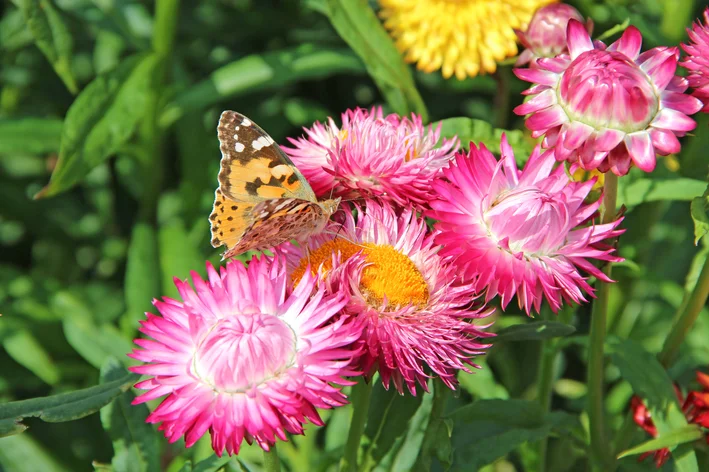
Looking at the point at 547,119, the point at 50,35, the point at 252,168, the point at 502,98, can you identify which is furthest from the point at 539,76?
the point at 50,35

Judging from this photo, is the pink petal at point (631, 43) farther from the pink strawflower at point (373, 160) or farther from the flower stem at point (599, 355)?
the pink strawflower at point (373, 160)

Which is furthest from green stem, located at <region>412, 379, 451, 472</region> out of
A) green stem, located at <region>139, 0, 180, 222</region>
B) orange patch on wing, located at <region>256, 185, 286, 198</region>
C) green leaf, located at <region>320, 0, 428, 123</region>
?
green stem, located at <region>139, 0, 180, 222</region>

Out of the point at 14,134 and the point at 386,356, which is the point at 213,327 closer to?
the point at 386,356

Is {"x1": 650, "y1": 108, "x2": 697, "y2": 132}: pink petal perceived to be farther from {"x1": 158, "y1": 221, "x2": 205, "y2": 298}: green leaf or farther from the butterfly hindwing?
{"x1": 158, "y1": 221, "x2": 205, "y2": 298}: green leaf

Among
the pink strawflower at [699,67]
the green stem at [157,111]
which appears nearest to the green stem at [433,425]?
the pink strawflower at [699,67]

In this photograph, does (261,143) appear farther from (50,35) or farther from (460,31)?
(460,31)

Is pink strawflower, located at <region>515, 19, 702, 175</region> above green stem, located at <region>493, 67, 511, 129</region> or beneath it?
above
